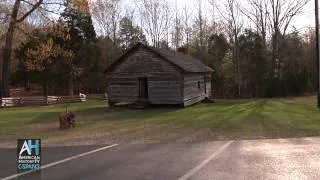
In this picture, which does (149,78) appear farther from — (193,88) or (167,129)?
(167,129)

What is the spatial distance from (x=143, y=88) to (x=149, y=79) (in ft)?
3.76

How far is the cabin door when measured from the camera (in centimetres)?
3497

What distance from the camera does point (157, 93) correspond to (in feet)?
112

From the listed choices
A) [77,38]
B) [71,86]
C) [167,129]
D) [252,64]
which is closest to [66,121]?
[167,129]

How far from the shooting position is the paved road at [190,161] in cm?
1052

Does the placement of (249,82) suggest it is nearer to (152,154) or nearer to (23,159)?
(152,154)

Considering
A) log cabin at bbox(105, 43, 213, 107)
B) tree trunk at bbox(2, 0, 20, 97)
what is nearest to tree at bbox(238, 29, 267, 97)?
log cabin at bbox(105, 43, 213, 107)

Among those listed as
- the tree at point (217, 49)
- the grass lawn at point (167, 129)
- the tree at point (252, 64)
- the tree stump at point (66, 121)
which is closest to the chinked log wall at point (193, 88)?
the grass lawn at point (167, 129)

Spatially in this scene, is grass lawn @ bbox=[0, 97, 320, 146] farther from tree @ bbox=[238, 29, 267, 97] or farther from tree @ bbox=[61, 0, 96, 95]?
tree @ bbox=[61, 0, 96, 95]

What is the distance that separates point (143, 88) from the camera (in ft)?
116

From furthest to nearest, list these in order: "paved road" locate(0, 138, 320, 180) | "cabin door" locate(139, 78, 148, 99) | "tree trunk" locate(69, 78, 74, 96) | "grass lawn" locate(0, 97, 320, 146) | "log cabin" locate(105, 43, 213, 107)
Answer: "tree trunk" locate(69, 78, 74, 96) → "cabin door" locate(139, 78, 148, 99) → "log cabin" locate(105, 43, 213, 107) → "grass lawn" locate(0, 97, 320, 146) → "paved road" locate(0, 138, 320, 180)

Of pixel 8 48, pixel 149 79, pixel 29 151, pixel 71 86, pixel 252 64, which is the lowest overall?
pixel 29 151

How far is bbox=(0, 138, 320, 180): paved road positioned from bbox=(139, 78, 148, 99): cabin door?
1936 cm

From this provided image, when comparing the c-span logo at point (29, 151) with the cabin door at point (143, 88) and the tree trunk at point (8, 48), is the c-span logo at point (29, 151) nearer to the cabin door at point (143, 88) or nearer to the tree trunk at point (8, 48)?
the cabin door at point (143, 88)
